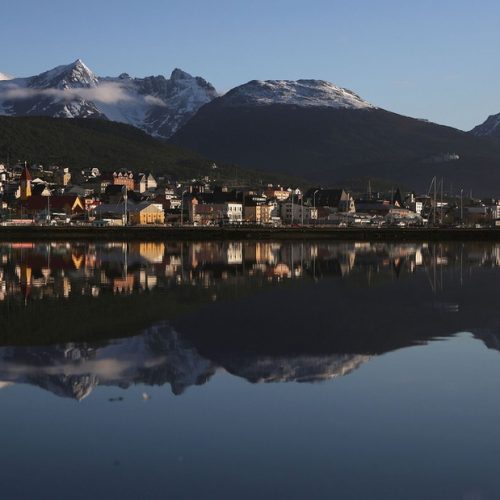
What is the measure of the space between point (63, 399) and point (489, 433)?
7.51 meters

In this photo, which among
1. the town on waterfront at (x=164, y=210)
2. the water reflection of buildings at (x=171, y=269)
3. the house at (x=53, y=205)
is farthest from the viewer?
the house at (x=53, y=205)

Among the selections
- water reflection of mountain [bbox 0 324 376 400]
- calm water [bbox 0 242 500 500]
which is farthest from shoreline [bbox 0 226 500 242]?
water reflection of mountain [bbox 0 324 376 400]

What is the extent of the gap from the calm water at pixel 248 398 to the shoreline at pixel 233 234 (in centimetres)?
7642

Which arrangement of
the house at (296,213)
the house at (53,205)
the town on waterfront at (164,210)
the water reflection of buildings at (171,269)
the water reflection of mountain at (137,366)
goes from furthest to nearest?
the house at (296,213) < the house at (53,205) < the town on waterfront at (164,210) < the water reflection of buildings at (171,269) < the water reflection of mountain at (137,366)

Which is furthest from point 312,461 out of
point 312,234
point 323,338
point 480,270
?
point 312,234

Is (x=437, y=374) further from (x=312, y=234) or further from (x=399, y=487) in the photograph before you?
(x=312, y=234)

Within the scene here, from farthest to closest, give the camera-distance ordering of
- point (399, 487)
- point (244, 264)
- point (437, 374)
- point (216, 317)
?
point (244, 264) → point (216, 317) → point (437, 374) → point (399, 487)

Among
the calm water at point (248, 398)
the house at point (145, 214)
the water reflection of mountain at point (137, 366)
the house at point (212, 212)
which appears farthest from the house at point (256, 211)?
the water reflection of mountain at point (137, 366)

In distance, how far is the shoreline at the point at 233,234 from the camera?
109 meters

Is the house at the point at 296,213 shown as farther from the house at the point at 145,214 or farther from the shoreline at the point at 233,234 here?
the shoreline at the point at 233,234

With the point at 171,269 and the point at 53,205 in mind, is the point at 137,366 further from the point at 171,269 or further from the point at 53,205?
the point at 53,205

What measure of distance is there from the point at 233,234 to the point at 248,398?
3812 inches

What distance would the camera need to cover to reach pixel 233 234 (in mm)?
111938

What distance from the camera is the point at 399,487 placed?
1086 centimetres
